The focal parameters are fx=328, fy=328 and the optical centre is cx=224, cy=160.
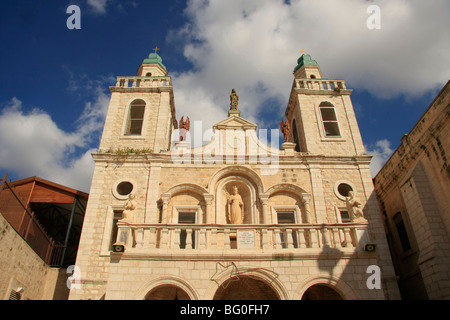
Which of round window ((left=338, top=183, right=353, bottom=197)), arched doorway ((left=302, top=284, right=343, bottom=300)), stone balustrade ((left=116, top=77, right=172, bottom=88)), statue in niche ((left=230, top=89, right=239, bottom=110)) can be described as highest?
stone balustrade ((left=116, top=77, right=172, bottom=88))

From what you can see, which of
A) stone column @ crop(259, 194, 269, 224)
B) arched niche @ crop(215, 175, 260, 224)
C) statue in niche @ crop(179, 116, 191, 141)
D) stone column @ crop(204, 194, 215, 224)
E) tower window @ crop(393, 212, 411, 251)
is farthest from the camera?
statue in niche @ crop(179, 116, 191, 141)

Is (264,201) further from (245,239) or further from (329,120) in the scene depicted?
(329,120)

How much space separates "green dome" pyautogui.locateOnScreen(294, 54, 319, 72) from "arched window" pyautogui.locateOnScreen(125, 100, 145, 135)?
11630 mm

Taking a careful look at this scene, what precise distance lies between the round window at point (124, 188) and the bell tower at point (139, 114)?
214 cm

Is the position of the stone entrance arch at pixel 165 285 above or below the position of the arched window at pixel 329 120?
below

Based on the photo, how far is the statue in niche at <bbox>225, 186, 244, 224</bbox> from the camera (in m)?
15.5

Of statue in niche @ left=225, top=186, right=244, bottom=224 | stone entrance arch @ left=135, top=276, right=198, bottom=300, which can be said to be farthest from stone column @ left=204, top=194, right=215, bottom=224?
stone entrance arch @ left=135, top=276, right=198, bottom=300

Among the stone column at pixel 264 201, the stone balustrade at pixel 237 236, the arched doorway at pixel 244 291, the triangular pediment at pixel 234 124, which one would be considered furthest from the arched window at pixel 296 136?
the arched doorway at pixel 244 291

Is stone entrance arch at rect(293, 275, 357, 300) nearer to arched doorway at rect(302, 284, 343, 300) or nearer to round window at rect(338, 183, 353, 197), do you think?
arched doorway at rect(302, 284, 343, 300)

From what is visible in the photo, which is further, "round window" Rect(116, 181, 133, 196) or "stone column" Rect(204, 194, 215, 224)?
"round window" Rect(116, 181, 133, 196)

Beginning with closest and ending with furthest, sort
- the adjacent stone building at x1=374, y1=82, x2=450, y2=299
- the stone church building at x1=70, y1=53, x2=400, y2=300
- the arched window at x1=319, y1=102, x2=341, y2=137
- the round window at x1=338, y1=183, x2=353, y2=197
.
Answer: the stone church building at x1=70, y1=53, x2=400, y2=300, the adjacent stone building at x1=374, y1=82, x2=450, y2=299, the round window at x1=338, y1=183, x2=353, y2=197, the arched window at x1=319, y1=102, x2=341, y2=137

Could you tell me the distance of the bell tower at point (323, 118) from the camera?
61.2ft

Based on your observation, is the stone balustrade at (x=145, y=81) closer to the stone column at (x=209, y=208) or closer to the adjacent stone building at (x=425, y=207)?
the stone column at (x=209, y=208)
